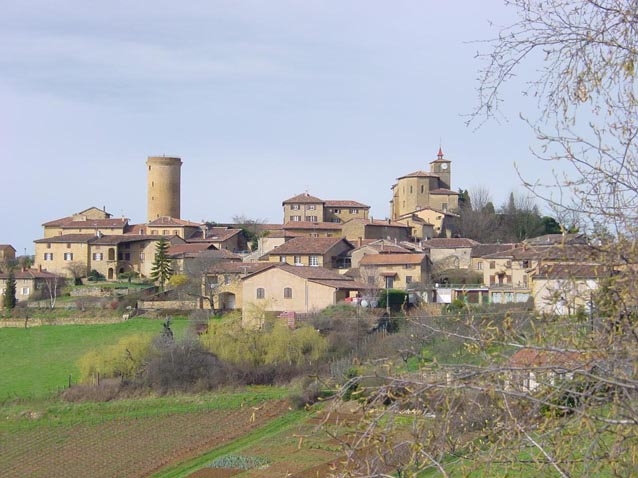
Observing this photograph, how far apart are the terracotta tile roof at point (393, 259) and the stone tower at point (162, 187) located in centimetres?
3733

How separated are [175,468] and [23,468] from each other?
3668 mm

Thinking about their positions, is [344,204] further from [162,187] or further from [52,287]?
[52,287]

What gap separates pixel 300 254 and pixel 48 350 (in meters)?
16.2

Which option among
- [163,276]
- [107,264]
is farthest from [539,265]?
[107,264]

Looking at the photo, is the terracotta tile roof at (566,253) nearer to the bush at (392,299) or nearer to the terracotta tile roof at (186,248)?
the bush at (392,299)

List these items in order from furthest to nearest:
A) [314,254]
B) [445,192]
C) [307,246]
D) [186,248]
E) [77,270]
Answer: [445,192], [186,248], [77,270], [307,246], [314,254]

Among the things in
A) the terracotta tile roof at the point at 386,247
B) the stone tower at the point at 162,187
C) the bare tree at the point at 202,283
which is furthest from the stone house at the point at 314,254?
the stone tower at the point at 162,187

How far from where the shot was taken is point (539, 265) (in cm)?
352

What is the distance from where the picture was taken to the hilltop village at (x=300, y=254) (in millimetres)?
39500

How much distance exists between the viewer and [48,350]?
3806 cm

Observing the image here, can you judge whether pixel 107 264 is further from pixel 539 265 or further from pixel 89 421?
pixel 539 265

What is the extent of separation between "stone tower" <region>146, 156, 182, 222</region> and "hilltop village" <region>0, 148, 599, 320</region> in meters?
0.09

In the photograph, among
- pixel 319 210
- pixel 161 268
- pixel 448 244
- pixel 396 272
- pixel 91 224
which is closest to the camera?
pixel 396 272

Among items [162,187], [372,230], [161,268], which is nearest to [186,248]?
[161,268]
